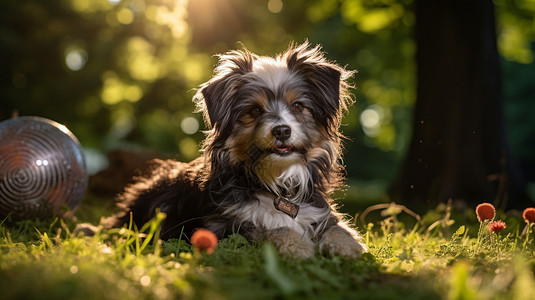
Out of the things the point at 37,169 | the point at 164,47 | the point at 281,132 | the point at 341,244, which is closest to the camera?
the point at 341,244

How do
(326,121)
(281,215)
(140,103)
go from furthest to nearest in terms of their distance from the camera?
(140,103) → (326,121) → (281,215)

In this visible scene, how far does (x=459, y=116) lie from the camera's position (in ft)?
29.7

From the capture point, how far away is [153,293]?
2.61 metres

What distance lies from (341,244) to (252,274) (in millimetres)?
1113

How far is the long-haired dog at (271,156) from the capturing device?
168 inches

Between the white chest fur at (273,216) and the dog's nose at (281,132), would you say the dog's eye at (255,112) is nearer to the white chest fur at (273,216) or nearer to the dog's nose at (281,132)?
the dog's nose at (281,132)

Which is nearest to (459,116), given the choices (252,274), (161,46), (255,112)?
(255,112)

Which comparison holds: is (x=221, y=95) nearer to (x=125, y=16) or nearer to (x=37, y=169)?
(x=37, y=169)

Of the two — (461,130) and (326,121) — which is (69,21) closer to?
(461,130)

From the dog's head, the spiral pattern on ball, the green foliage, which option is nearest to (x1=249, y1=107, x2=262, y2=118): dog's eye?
the dog's head

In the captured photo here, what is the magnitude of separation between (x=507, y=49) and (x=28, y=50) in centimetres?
1447

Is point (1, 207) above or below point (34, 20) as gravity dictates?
below

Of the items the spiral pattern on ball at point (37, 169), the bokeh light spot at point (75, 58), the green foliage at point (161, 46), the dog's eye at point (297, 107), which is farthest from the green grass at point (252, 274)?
Answer: the bokeh light spot at point (75, 58)

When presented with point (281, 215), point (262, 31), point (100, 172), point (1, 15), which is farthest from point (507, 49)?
point (1, 15)
